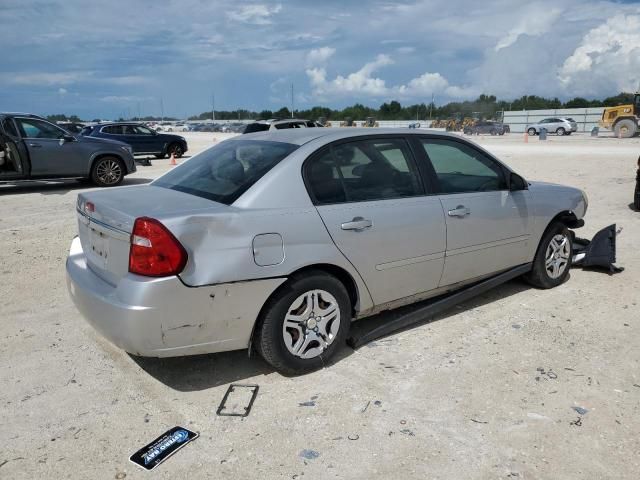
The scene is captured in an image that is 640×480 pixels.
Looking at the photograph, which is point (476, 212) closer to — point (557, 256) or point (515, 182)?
point (515, 182)

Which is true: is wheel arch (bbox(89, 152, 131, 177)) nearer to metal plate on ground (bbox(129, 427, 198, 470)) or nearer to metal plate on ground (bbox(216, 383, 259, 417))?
metal plate on ground (bbox(216, 383, 259, 417))

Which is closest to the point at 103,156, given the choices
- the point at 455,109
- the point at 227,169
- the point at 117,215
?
the point at 227,169

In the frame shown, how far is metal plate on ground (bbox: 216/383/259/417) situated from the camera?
3.15 metres

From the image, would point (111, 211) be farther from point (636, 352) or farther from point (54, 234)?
point (54, 234)

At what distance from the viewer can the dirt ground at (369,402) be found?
2.70 meters

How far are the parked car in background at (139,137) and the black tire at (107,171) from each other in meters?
7.57

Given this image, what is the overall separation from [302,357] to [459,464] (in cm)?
122

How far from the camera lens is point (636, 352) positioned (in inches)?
152

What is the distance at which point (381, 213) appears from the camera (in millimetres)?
3713

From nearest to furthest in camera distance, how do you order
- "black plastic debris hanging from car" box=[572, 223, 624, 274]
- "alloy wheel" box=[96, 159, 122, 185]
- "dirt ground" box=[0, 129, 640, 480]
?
"dirt ground" box=[0, 129, 640, 480] → "black plastic debris hanging from car" box=[572, 223, 624, 274] → "alloy wheel" box=[96, 159, 122, 185]

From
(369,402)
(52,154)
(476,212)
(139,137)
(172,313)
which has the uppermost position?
(139,137)

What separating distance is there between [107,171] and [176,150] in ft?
31.5

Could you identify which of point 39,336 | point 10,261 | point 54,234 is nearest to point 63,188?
point 54,234

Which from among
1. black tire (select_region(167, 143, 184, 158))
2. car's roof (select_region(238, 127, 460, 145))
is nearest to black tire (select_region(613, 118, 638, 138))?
black tire (select_region(167, 143, 184, 158))
